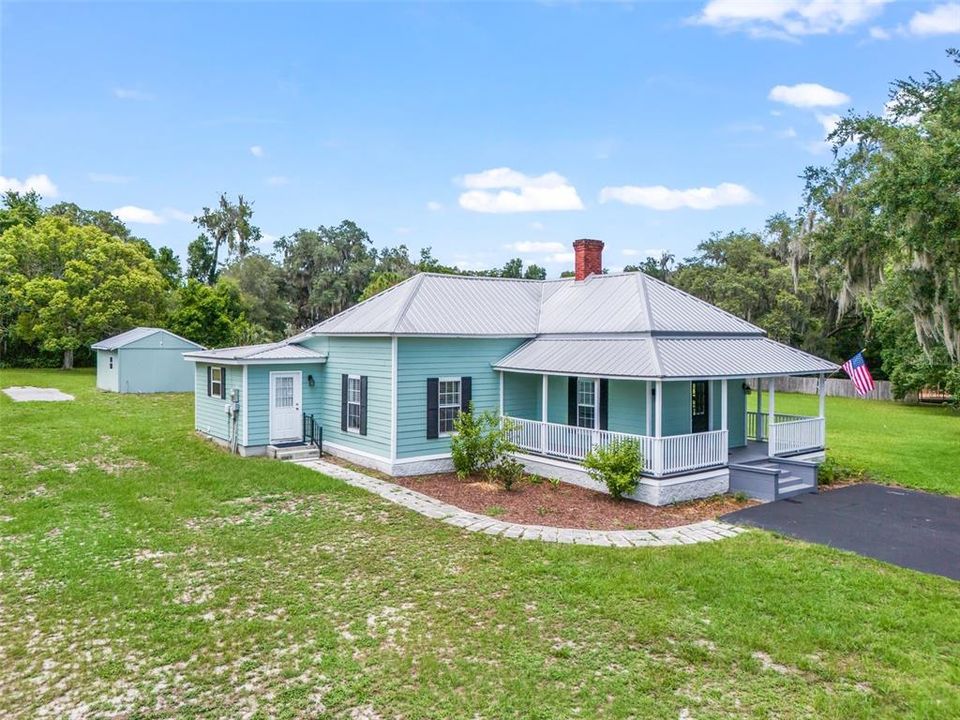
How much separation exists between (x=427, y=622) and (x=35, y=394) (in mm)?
26661

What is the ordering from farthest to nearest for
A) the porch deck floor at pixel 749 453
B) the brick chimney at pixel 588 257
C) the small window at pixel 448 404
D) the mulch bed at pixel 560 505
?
1. the brick chimney at pixel 588 257
2. the small window at pixel 448 404
3. the porch deck floor at pixel 749 453
4. the mulch bed at pixel 560 505

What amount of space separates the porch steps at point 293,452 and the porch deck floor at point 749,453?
31.4 feet

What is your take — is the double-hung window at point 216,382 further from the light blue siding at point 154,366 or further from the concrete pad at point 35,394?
the light blue siding at point 154,366

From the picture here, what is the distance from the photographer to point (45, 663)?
5332 millimetres

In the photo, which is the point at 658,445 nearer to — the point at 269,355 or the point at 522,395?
the point at 522,395

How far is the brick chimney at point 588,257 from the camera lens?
16.8 m

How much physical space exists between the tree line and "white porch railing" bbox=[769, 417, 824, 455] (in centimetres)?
458

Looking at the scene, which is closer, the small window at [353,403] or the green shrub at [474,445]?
the green shrub at [474,445]

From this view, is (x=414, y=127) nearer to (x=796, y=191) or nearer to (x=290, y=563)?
(x=796, y=191)

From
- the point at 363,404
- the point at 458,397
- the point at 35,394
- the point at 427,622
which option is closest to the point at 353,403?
the point at 363,404

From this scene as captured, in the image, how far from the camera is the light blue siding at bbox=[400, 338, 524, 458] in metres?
13.3

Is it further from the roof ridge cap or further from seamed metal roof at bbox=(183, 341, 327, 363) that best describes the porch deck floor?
seamed metal roof at bbox=(183, 341, 327, 363)

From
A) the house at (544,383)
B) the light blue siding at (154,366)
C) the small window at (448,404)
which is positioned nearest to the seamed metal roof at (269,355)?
the house at (544,383)

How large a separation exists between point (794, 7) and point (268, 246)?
49055 millimetres
